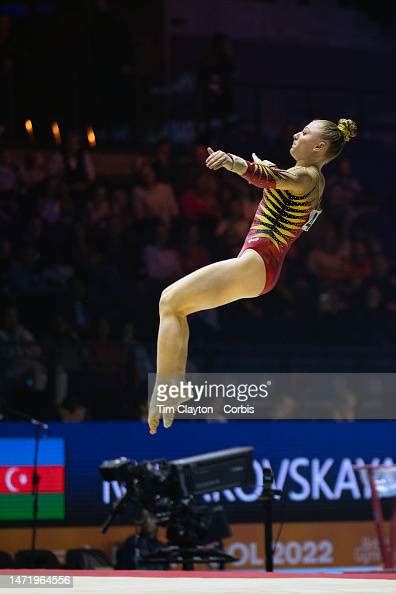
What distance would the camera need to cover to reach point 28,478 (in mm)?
10031

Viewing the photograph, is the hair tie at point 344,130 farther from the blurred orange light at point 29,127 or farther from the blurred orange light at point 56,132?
the blurred orange light at point 29,127

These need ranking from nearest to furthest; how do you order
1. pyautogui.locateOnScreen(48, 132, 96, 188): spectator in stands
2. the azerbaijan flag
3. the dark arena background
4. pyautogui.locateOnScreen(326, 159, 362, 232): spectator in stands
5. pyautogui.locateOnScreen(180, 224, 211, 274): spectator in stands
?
1. the dark arena background
2. the azerbaijan flag
3. pyautogui.locateOnScreen(180, 224, 211, 274): spectator in stands
4. pyautogui.locateOnScreen(48, 132, 96, 188): spectator in stands
5. pyautogui.locateOnScreen(326, 159, 362, 232): spectator in stands

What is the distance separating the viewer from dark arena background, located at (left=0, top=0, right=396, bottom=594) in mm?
9297

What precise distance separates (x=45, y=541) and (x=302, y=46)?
28.6 feet

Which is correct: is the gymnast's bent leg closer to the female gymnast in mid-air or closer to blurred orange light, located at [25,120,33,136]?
the female gymnast in mid-air

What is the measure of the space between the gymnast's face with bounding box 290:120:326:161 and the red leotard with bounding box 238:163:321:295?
0.25 metres

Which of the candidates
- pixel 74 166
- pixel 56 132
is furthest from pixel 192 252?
pixel 56 132

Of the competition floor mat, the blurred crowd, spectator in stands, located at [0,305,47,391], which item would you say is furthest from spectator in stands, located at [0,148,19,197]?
the competition floor mat

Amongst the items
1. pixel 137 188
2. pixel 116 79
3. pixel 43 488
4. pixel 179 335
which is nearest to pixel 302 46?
pixel 116 79

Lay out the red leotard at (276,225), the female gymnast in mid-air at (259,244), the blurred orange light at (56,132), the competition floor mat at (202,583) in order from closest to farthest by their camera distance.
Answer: the female gymnast in mid-air at (259,244)
the red leotard at (276,225)
the competition floor mat at (202,583)
the blurred orange light at (56,132)

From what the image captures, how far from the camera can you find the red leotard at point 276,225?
700 cm

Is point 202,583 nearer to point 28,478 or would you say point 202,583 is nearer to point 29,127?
point 28,478

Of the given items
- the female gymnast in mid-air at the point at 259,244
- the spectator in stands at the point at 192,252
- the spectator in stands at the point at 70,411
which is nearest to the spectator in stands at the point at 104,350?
the spectator in stands at the point at 70,411

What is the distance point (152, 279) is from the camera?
1266cm
